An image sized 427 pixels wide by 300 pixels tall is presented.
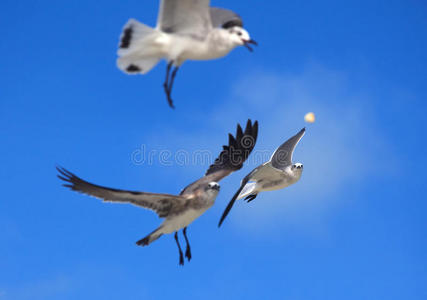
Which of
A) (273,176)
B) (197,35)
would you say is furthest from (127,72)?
(273,176)

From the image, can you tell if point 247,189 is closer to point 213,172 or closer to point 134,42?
point 213,172

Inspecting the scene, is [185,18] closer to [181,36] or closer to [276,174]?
[181,36]

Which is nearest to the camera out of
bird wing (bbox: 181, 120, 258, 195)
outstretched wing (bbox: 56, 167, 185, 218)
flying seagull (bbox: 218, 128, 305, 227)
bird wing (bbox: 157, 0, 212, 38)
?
bird wing (bbox: 157, 0, 212, 38)

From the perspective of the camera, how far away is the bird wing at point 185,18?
480cm

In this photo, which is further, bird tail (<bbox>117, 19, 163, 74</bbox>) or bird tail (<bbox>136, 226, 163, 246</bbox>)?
bird tail (<bbox>136, 226, 163, 246</bbox>)

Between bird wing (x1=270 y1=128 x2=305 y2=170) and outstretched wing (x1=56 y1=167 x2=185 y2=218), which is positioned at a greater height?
bird wing (x1=270 y1=128 x2=305 y2=170)


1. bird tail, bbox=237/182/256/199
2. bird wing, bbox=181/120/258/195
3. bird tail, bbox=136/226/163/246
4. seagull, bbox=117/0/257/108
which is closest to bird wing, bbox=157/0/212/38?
seagull, bbox=117/0/257/108

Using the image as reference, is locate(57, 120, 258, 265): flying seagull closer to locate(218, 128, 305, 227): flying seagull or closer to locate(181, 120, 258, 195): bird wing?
locate(181, 120, 258, 195): bird wing

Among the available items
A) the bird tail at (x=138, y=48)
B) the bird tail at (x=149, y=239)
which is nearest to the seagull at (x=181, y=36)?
the bird tail at (x=138, y=48)

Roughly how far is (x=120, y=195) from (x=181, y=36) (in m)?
2.47

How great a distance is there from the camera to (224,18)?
5250 mm

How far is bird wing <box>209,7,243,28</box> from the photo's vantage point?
16.9 ft

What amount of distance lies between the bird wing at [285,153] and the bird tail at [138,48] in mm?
4821

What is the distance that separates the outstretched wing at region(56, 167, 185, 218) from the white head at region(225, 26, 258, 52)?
2470 millimetres
